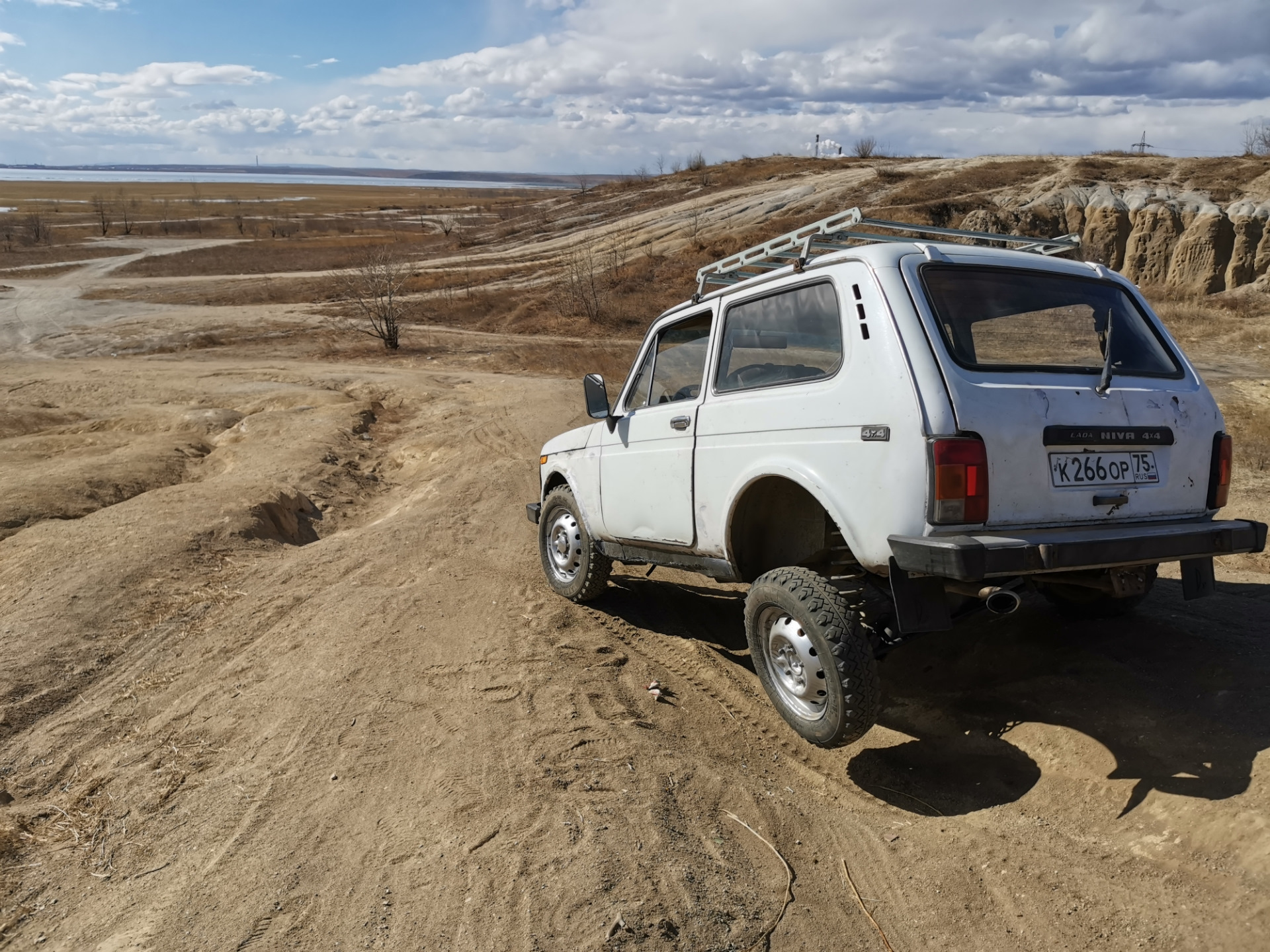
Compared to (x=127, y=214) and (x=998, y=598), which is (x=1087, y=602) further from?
(x=127, y=214)

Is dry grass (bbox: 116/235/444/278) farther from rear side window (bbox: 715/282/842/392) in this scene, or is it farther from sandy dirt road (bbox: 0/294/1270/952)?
rear side window (bbox: 715/282/842/392)

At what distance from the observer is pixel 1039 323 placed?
13.2 feet

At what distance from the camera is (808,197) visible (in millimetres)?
37719

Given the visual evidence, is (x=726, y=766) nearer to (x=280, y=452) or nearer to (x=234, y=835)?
(x=234, y=835)

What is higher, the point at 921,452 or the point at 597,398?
the point at 921,452

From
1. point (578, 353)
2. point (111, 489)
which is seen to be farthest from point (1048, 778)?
point (578, 353)

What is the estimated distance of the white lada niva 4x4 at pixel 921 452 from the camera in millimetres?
3402

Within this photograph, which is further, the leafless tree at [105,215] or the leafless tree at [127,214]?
the leafless tree at [127,214]

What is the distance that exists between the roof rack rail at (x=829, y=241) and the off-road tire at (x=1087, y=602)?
182 centimetres

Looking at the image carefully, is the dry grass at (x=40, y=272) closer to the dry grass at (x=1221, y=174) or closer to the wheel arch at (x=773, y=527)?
the wheel arch at (x=773, y=527)

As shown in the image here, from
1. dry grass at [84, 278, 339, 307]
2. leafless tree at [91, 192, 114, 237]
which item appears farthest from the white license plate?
leafless tree at [91, 192, 114, 237]

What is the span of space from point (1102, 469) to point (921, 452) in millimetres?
856

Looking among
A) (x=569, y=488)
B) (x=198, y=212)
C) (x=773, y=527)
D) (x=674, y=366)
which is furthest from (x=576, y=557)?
(x=198, y=212)

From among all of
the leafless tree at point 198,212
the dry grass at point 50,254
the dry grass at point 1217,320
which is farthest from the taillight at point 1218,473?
the leafless tree at point 198,212
